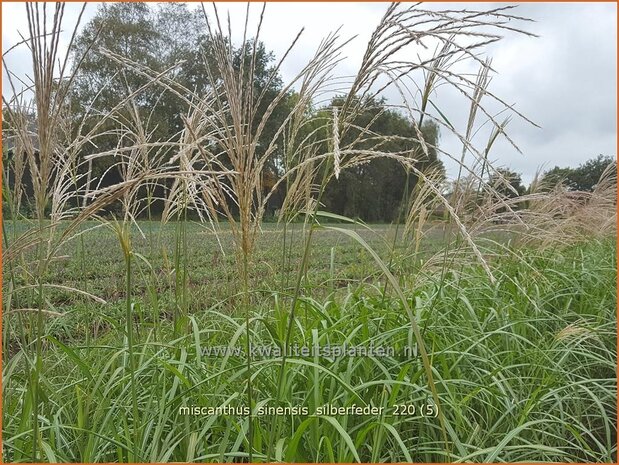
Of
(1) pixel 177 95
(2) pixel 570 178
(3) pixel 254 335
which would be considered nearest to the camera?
(1) pixel 177 95

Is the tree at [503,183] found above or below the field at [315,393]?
above

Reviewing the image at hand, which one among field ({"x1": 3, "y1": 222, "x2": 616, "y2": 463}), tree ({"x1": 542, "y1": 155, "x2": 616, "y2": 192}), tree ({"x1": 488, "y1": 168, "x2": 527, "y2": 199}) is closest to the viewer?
tree ({"x1": 488, "y1": 168, "x2": 527, "y2": 199})

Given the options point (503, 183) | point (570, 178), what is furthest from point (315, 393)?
point (570, 178)

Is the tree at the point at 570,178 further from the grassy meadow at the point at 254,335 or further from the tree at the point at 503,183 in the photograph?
the grassy meadow at the point at 254,335

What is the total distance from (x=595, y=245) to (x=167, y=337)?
215 inches

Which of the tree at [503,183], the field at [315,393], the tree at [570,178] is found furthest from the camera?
the tree at [570,178]

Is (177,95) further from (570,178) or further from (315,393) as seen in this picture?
(570,178)

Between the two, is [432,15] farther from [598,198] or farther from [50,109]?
[598,198]

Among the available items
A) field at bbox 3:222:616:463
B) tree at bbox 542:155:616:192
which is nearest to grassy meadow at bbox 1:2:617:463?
field at bbox 3:222:616:463

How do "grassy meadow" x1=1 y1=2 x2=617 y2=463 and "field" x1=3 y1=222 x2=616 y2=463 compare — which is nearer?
"grassy meadow" x1=1 y1=2 x2=617 y2=463

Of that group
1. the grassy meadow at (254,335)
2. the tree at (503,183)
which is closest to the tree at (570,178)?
the tree at (503,183)

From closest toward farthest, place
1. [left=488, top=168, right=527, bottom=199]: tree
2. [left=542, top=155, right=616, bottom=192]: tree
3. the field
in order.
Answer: [left=488, top=168, right=527, bottom=199]: tree < the field < [left=542, top=155, right=616, bottom=192]: tree

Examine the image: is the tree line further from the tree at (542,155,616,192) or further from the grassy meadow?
the tree at (542,155,616,192)

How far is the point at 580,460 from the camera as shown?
1.71 m
